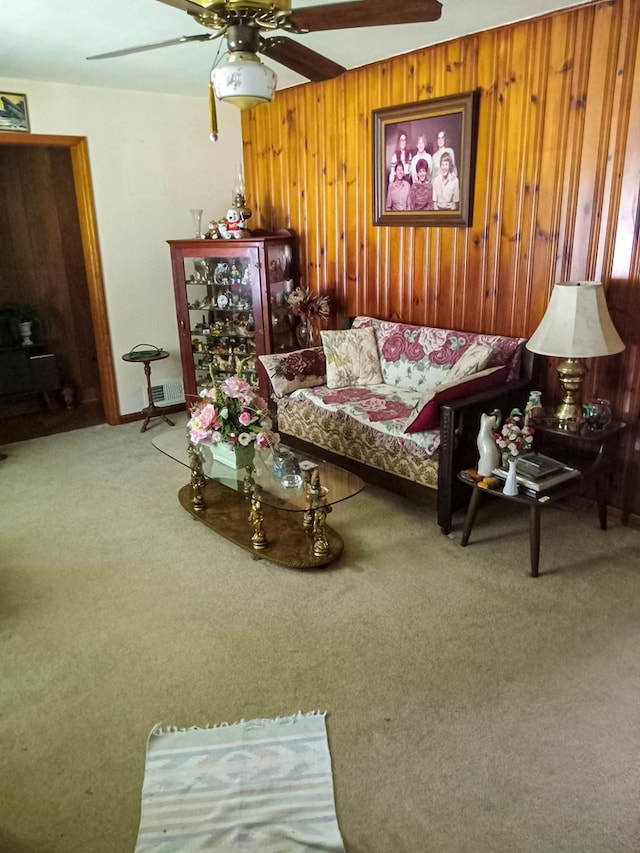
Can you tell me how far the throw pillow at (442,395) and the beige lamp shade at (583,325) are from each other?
15.3 inches

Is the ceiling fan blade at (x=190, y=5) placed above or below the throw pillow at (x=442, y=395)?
above

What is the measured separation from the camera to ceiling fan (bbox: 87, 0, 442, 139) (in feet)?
6.23

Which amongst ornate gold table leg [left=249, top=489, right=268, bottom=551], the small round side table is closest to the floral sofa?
ornate gold table leg [left=249, top=489, right=268, bottom=551]

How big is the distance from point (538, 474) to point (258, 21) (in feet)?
6.81

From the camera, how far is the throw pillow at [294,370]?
411 cm

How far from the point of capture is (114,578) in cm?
291

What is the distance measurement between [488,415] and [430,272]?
129 cm

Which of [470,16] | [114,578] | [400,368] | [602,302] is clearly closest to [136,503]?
[114,578]

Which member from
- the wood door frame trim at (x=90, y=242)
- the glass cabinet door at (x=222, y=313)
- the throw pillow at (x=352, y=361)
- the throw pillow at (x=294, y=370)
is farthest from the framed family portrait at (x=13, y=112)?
the throw pillow at (x=352, y=361)

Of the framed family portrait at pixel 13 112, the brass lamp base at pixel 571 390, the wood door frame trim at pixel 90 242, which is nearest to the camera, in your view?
the brass lamp base at pixel 571 390

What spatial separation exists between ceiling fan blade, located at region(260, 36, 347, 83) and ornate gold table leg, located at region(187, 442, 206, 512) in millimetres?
1846

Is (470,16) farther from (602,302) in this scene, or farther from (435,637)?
(435,637)

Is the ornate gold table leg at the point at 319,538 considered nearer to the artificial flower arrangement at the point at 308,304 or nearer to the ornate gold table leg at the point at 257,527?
the ornate gold table leg at the point at 257,527

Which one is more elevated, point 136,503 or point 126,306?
point 126,306
